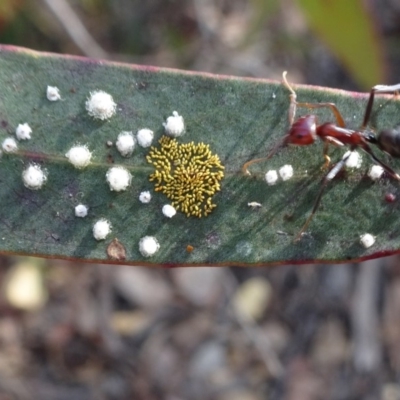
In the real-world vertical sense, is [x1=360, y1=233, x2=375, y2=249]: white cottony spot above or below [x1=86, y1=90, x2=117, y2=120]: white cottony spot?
below

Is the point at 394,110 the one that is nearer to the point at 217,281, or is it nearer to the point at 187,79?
the point at 187,79

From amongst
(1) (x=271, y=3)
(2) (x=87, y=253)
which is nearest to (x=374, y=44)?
(1) (x=271, y=3)

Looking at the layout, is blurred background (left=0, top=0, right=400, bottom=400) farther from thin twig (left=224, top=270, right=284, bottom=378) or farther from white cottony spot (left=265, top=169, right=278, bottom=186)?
white cottony spot (left=265, top=169, right=278, bottom=186)

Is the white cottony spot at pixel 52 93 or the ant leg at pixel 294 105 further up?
the ant leg at pixel 294 105

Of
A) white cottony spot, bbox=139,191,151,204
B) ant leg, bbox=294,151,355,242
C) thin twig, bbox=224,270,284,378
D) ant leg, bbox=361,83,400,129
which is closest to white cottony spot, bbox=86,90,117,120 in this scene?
white cottony spot, bbox=139,191,151,204

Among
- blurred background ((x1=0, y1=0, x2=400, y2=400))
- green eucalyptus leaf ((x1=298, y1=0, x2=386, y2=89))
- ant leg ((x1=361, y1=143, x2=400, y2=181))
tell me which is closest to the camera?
ant leg ((x1=361, y1=143, x2=400, y2=181))

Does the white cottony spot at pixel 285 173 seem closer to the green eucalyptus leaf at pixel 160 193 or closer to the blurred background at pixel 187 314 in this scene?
the green eucalyptus leaf at pixel 160 193

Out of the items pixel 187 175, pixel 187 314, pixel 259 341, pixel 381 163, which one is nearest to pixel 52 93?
pixel 187 175

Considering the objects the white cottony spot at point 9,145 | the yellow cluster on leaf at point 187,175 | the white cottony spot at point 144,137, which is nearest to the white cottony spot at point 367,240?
the yellow cluster on leaf at point 187,175
